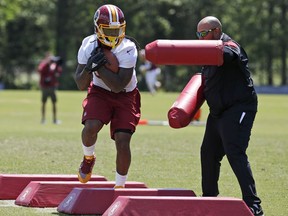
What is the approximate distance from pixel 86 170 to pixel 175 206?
1724 millimetres

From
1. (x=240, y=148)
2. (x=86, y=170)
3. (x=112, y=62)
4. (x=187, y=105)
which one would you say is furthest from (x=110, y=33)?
(x=240, y=148)

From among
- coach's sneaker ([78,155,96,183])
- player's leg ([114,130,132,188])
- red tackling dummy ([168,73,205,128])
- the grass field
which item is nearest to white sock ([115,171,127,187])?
player's leg ([114,130,132,188])

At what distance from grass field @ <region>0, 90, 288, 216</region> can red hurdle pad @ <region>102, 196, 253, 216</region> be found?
49.1 inches

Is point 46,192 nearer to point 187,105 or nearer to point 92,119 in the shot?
point 92,119

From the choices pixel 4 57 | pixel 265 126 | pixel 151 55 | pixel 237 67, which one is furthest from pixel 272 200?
pixel 4 57

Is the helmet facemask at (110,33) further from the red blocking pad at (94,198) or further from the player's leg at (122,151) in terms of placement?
the red blocking pad at (94,198)

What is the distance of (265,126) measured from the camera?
87.9ft

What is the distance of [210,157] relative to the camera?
980cm

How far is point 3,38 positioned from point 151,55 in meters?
53.7

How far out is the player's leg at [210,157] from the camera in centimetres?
976

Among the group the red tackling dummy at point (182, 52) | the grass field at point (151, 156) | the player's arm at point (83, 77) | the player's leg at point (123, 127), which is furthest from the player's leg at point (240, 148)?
the player's arm at point (83, 77)

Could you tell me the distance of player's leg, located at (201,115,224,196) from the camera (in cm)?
976

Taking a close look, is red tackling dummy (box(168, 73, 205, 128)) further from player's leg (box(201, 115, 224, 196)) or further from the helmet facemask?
the helmet facemask

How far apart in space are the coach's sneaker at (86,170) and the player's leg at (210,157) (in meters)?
1.29
